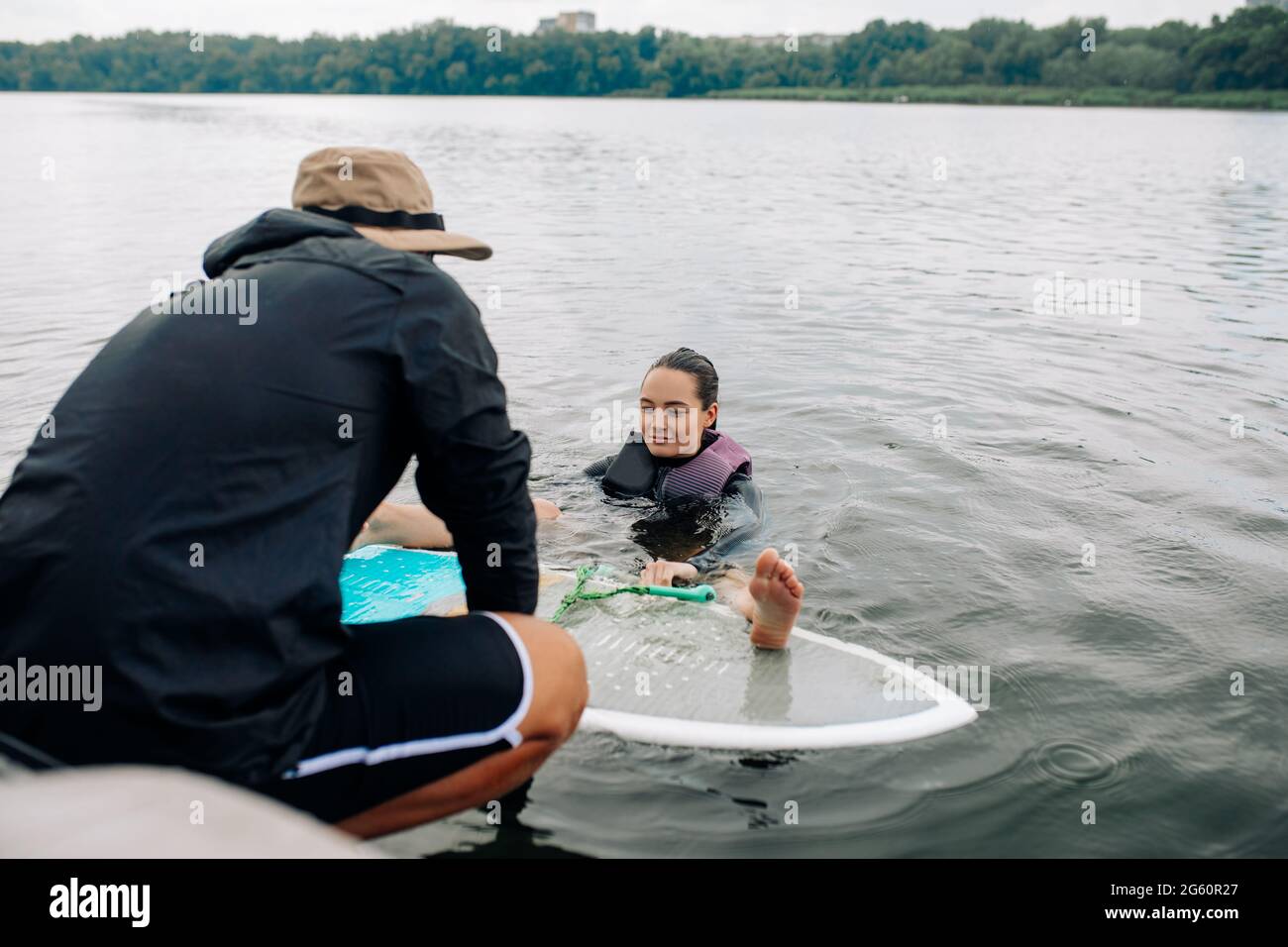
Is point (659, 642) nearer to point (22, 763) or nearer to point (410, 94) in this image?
point (22, 763)

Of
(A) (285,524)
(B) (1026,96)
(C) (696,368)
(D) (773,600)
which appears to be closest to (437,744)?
(A) (285,524)

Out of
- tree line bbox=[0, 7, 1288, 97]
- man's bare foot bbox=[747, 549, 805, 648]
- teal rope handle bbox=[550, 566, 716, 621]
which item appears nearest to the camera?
man's bare foot bbox=[747, 549, 805, 648]

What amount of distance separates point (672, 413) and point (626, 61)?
3511 inches

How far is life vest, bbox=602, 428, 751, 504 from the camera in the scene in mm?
5340

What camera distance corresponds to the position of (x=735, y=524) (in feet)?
16.8

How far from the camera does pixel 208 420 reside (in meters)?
1.97

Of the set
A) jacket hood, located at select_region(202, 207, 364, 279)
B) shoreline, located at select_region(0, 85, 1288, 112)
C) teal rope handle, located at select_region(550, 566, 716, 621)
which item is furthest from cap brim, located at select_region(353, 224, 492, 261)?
shoreline, located at select_region(0, 85, 1288, 112)

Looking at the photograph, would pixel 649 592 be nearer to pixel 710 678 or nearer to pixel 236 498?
pixel 710 678

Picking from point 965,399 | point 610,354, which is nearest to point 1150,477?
point 965,399

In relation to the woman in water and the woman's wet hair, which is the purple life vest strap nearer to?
the woman in water

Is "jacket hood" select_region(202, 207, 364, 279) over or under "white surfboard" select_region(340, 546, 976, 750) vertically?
over

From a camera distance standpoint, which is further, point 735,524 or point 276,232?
point 735,524

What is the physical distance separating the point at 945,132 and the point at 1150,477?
41.5 meters
